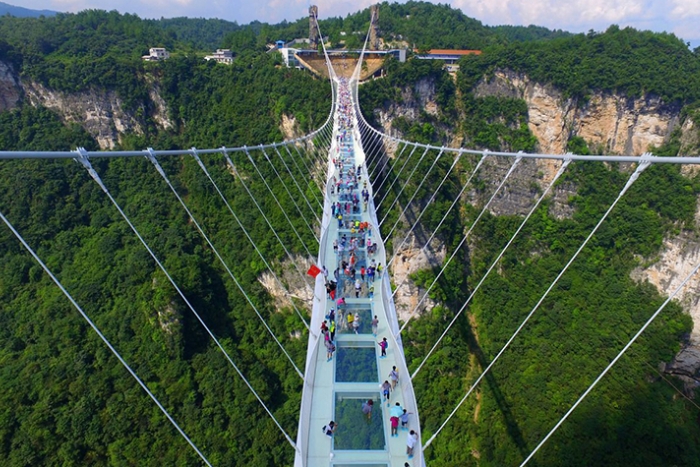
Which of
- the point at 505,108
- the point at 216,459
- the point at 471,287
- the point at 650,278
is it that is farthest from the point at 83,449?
the point at 505,108

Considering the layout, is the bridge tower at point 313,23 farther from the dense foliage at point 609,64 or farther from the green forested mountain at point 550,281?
the dense foliage at point 609,64

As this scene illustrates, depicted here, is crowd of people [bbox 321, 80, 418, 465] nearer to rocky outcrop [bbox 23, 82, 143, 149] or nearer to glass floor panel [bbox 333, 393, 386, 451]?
glass floor panel [bbox 333, 393, 386, 451]

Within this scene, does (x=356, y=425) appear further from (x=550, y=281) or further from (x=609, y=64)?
(x=609, y=64)

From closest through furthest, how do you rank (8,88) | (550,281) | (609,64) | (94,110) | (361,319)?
(361,319) < (550,281) < (609,64) < (8,88) < (94,110)

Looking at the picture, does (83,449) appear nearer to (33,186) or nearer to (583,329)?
(33,186)

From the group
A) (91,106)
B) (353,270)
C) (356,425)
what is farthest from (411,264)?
(91,106)
